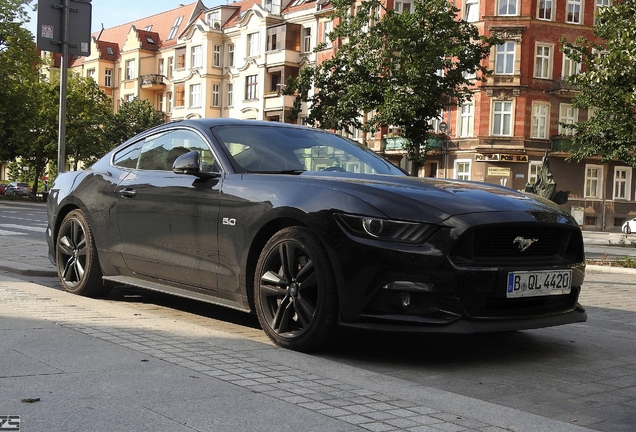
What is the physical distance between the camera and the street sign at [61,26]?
1257 cm


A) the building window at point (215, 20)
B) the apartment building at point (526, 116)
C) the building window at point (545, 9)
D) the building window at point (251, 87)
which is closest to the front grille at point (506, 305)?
the apartment building at point (526, 116)

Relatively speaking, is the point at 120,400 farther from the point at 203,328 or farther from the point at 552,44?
the point at 552,44

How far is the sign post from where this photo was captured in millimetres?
12570

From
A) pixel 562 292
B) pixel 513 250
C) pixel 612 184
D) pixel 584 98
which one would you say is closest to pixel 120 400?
pixel 513 250

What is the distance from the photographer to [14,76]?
5441 cm

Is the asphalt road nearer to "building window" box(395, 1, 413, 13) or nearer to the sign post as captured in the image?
the sign post

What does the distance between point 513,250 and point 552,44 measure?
47181 millimetres

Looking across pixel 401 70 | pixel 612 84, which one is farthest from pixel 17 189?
pixel 612 84

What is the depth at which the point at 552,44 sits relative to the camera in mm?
49688

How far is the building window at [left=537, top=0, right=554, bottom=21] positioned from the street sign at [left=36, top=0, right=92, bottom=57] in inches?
1595

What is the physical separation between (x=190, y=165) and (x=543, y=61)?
152 feet

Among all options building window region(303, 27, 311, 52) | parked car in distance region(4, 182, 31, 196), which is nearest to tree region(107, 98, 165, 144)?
building window region(303, 27, 311, 52)

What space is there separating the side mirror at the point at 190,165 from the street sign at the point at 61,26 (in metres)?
7.05

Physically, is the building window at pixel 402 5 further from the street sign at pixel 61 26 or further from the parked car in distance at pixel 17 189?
the street sign at pixel 61 26
